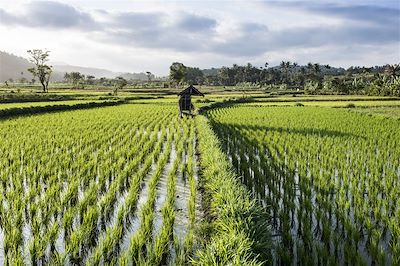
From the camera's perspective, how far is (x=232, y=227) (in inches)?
155

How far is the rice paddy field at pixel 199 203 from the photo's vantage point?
4000 millimetres

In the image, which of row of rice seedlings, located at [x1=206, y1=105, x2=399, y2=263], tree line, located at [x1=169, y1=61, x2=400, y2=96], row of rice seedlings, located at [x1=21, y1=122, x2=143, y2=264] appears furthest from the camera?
tree line, located at [x1=169, y1=61, x2=400, y2=96]

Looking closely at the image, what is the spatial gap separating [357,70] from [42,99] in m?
101

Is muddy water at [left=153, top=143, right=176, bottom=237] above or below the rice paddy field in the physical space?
below

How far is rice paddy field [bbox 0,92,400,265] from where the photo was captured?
13.1 feet

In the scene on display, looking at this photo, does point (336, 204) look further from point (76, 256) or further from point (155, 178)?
point (76, 256)

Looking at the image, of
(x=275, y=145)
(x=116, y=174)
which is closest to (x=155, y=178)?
(x=116, y=174)

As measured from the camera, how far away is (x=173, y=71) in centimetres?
6888

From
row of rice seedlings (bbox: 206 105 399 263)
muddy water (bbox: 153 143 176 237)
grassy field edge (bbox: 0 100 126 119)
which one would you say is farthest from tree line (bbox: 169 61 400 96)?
muddy water (bbox: 153 143 176 237)

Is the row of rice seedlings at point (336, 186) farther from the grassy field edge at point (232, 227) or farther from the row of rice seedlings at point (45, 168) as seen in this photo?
the row of rice seedlings at point (45, 168)

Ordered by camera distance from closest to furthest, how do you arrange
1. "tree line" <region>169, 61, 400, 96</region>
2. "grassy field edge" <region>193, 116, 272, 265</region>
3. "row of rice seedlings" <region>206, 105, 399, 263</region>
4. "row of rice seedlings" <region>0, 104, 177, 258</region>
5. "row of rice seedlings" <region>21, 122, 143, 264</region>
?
1. "grassy field edge" <region>193, 116, 272, 265</region>
2. "row of rice seedlings" <region>21, 122, 143, 264</region>
3. "row of rice seedlings" <region>206, 105, 399, 263</region>
4. "row of rice seedlings" <region>0, 104, 177, 258</region>
5. "tree line" <region>169, 61, 400, 96</region>

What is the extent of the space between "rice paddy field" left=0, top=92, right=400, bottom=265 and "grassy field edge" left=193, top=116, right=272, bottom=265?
0.7 inches

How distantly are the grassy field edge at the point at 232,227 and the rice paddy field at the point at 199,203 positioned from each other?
17 millimetres

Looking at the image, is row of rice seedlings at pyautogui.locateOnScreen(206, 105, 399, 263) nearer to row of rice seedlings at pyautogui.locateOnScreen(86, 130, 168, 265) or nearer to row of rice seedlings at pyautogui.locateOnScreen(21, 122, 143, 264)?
row of rice seedlings at pyautogui.locateOnScreen(86, 130, 168, 265)
